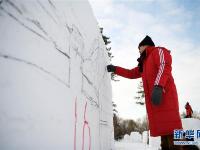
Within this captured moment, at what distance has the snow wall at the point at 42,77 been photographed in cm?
113

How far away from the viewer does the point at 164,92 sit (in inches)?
112

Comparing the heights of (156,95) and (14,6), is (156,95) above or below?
below

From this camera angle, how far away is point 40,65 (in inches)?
56.1

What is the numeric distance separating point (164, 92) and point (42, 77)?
174cm

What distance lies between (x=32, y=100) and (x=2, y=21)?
410 millimetres

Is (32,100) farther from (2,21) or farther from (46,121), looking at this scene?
(2,21)

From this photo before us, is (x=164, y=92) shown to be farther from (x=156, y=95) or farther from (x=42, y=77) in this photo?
(x=42, y=77)

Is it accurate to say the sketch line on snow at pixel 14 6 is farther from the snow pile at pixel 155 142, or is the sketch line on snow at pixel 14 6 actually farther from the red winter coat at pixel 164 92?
the snow pile at pixel 155 142

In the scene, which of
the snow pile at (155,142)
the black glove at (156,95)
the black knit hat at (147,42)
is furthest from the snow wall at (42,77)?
the snow pile at (155,142)

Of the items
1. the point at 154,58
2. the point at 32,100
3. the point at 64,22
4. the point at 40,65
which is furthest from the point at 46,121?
the point at 154,58

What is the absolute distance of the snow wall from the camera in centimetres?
113

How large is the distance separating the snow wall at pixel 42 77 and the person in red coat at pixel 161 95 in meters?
0.81

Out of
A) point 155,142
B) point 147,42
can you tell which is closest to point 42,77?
point 147,42

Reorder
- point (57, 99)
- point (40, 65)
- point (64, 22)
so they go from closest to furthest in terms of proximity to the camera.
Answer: point (40, 65) < point (57, 99) < point (64, 22)
